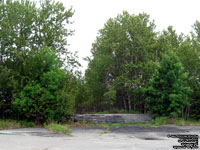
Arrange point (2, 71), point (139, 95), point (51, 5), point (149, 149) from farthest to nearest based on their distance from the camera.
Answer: point (139, 95) < point (51, 5) < point (2, 71) < point (149, 149)

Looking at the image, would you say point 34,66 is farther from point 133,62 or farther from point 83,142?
point 133,62

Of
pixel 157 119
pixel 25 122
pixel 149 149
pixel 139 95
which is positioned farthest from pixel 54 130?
pixel 139 95

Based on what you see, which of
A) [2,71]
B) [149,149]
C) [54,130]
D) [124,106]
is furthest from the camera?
[124,106]

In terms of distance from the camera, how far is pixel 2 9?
20.0m

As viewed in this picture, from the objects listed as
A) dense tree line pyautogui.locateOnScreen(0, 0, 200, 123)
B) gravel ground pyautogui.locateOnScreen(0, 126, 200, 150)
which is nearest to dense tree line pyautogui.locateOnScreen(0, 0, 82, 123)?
dense tree line pyautogui.locateOnScreen(0, 0, 200, 123)

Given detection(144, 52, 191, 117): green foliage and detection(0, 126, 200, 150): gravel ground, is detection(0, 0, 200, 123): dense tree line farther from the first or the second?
detection(0, 126, 200, 150): gravel ground

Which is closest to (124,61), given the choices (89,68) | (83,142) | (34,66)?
(89,68)

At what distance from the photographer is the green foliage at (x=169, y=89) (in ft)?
68.3

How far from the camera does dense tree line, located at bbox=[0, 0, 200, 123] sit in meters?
17.7

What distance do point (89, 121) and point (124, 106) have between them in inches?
455

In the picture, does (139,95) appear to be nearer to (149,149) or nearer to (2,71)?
(2,71)

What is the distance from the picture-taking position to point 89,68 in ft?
104

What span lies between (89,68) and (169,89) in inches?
520

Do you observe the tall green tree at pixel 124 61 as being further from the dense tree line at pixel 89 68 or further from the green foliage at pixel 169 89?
the green foliage at pixel 169 89
